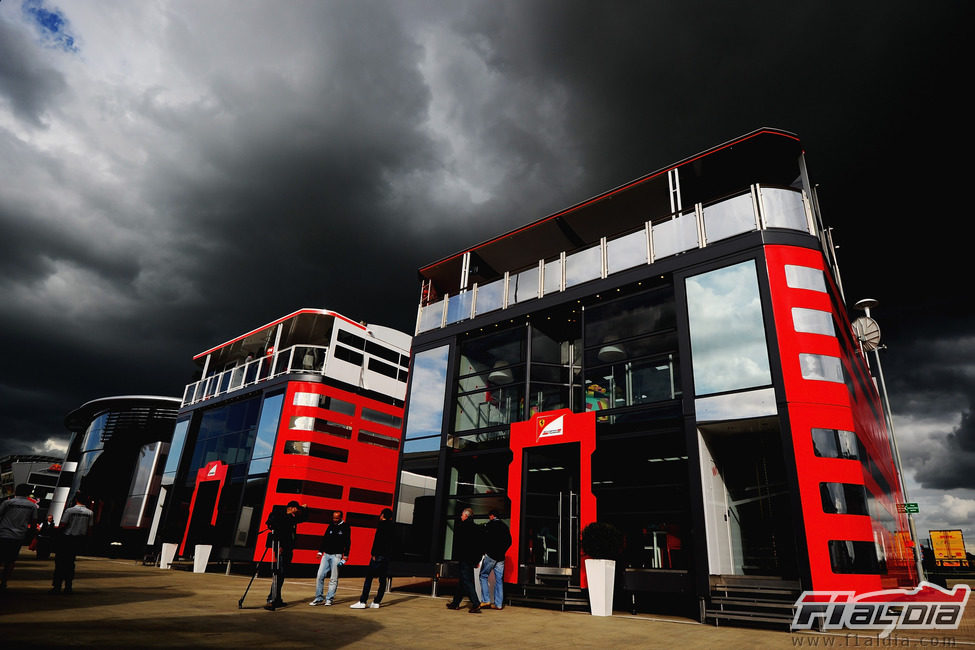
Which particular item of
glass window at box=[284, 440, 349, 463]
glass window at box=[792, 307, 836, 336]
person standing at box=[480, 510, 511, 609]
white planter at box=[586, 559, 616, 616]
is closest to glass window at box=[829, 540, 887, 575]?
white planter at box=[586, 559, 616, 616]

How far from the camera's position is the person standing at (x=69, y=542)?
370 inches

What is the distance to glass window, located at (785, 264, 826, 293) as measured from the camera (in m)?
11.7

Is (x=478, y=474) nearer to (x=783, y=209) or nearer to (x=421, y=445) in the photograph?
(x=421, y=445)

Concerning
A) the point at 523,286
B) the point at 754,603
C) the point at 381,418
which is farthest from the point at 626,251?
the point at 381,418

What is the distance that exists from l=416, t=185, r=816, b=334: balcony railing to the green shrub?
7077 mm

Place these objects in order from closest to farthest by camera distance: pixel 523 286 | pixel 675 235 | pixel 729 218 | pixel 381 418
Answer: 1. pixel 729 218
2. pixel 675 235
3. pixel 523 286
4. pixel 381 418

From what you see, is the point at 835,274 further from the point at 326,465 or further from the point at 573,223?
the point at 326,465

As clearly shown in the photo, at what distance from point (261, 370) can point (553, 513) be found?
748 inches

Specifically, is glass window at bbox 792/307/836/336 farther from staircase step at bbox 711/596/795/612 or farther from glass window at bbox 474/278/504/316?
glass window at bbox 474/278/504/316

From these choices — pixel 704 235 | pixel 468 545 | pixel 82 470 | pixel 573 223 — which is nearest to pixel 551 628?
pixel 468 545

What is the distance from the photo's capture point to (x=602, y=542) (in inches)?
439

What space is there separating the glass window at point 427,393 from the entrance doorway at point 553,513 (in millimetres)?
3744

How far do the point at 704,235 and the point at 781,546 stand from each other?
7.51m

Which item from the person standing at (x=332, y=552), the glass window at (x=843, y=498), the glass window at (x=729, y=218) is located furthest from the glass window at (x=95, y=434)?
the glass window at (x=843, y=498)
